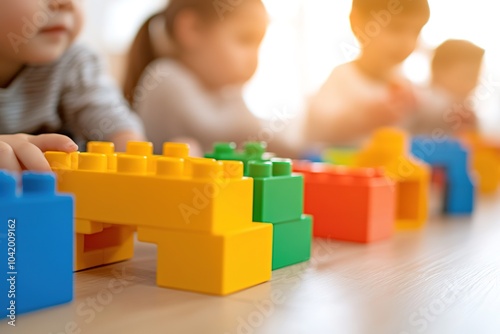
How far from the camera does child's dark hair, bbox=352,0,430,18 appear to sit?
1741 millimetres

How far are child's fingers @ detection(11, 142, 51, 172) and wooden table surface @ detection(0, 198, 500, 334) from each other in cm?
13

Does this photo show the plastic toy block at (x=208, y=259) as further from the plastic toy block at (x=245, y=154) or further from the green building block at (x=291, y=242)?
the plastic toy block at (x=245, y=154)

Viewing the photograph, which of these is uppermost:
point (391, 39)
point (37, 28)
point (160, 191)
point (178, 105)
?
point (391, 39)

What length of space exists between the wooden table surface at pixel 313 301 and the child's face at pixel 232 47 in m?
1.00

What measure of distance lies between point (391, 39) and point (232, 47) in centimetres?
54

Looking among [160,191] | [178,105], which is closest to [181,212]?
[160,191]

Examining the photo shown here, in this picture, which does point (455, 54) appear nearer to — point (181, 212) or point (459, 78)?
point (459, 78)

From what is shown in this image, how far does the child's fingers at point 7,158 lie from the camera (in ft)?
2.30

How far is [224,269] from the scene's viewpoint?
2.17 feet

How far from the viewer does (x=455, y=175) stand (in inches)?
62.2

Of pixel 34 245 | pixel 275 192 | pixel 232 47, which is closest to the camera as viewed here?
pixel 34 245

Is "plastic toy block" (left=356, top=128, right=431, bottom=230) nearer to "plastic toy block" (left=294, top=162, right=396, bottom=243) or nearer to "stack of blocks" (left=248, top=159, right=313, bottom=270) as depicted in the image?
"plastic toy block" (left=294, top=162, right=396, bottom=243)

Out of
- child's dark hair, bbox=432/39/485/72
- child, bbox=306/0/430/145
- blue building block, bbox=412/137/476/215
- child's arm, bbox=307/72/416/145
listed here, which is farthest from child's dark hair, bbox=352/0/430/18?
child's dark hair, bbox=432/39/485/72

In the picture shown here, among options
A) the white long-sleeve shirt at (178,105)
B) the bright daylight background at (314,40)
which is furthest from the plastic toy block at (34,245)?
the bright daylight background at (314,40)
